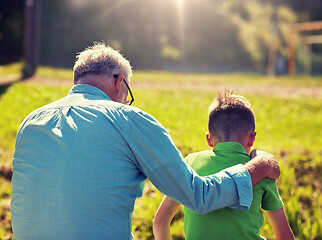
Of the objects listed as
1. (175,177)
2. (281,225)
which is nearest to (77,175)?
(175,177)

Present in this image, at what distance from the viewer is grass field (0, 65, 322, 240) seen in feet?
12.5

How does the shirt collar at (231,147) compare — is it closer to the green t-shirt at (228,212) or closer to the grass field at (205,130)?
the green t-shirt at (228,212)

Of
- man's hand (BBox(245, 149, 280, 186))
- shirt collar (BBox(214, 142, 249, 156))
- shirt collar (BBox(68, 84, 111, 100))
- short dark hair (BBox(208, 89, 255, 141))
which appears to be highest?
shirt collar (BBox(68, 84, 111, 100))

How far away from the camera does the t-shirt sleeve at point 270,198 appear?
216 cm

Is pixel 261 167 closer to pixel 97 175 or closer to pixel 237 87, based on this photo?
pixel 97 175

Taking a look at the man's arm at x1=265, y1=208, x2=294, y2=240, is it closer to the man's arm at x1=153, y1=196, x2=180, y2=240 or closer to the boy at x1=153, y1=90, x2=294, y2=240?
the boy at x1=153, y1=90, x2=294, y2=240

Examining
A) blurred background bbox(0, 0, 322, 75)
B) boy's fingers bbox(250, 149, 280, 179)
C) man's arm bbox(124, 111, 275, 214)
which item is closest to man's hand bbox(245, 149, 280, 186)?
boy's fingers bbox(250, 149, 280, 179)

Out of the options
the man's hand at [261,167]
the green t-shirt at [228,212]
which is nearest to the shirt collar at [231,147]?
the green t-shirt at [228,212]

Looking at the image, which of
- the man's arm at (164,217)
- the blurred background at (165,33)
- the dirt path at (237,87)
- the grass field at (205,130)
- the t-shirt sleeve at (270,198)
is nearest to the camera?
the t-shirt sleeve at (270,198)

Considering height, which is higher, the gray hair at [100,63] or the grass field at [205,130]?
the gray hair at [100,63]

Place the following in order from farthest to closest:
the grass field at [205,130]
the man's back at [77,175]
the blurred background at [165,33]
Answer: the blurred background at [165,33] → the grass field at [205,130] → the man's back at [77,175]

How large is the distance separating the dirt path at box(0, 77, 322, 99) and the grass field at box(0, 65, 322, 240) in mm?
174

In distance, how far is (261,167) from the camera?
81.0 inches

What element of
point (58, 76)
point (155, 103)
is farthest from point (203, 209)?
point (58, 76)
